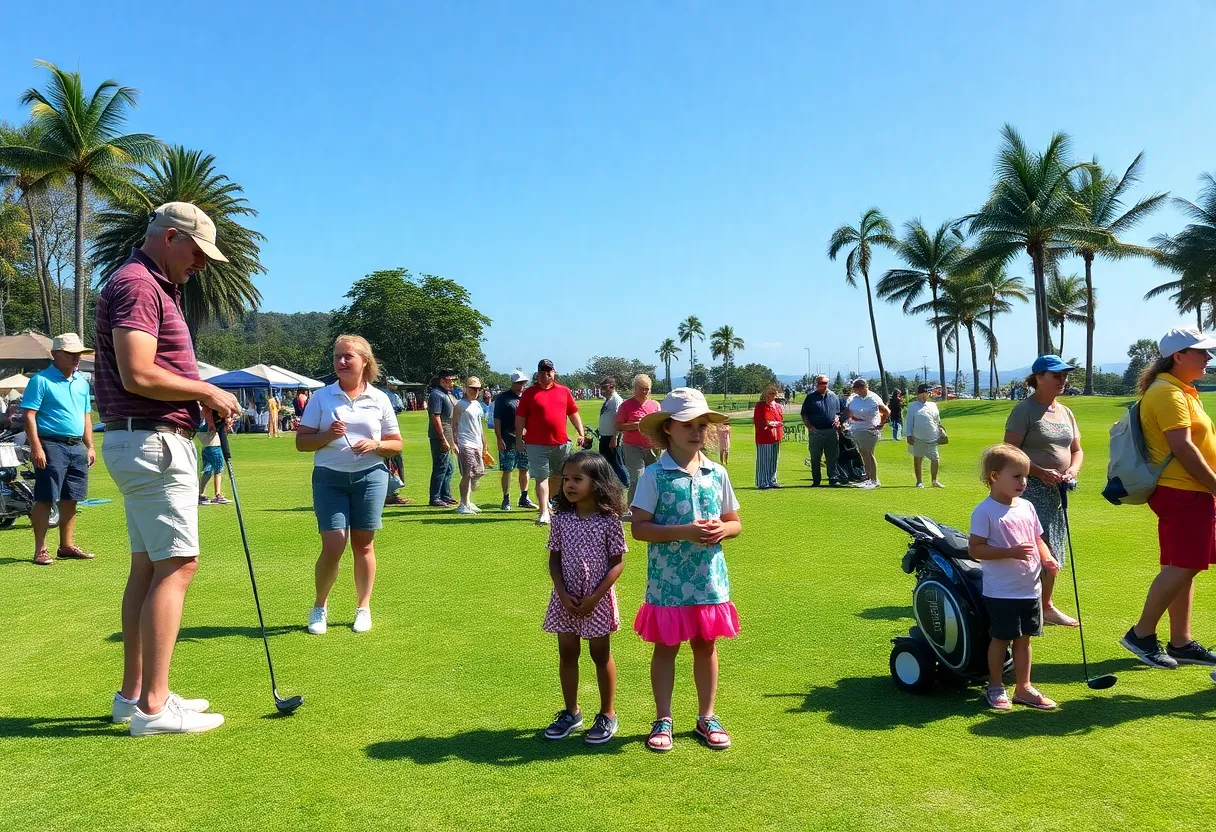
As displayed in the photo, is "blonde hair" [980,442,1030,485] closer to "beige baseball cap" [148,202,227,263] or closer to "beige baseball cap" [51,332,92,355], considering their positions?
"beige baseball cap" [148,202,227,263]

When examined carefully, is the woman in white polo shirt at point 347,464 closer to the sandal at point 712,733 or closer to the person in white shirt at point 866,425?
the sandal at point 712,733

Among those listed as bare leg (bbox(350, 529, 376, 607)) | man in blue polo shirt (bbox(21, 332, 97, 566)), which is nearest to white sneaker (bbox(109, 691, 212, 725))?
bare leg (bbox(350, 529, 376, 607))

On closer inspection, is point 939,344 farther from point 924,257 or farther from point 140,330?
point 140,330

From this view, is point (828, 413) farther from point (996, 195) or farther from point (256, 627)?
point (996, 195)

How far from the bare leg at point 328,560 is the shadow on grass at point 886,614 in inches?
144

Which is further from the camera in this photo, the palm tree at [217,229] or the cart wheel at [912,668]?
the palm tree at [217,229]

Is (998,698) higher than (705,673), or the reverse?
(705,673)

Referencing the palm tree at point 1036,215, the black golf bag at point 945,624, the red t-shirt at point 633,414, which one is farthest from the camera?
the palm tree at point 1036,215

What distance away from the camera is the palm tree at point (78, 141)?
32000 millimetres

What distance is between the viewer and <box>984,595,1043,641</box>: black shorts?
434cm

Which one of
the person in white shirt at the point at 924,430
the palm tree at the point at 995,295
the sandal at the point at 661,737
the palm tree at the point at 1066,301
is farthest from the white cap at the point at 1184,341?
the palm tree at the point at 1066,301

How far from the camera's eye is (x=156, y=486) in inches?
160

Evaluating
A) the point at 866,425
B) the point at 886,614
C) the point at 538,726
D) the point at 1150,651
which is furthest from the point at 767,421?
the point at 538,726

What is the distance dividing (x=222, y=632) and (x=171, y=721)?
1991 mm
